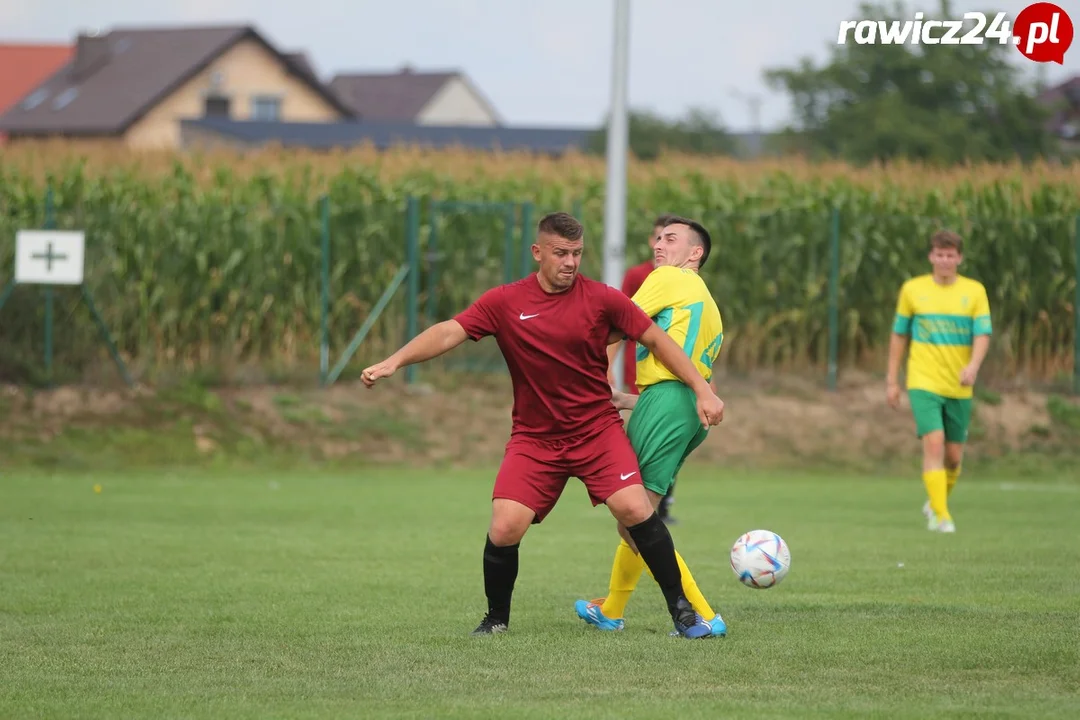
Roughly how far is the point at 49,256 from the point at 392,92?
219 ft

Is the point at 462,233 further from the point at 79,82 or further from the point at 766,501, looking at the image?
the point at 79,82

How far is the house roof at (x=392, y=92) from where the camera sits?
8381 cm

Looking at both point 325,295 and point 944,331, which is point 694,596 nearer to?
point 944,331

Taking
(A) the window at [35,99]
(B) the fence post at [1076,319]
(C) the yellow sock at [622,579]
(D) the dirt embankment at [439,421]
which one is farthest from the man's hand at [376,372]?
(A) the window at [35,99]

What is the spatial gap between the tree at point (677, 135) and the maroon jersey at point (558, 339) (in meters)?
57.2

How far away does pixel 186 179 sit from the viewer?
78.2ft

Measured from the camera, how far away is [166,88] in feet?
216

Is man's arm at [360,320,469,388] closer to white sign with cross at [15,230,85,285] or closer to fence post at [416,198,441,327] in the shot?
white sign with cross at [15,230,85,285]

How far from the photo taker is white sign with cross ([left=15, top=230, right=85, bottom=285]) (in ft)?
66.2

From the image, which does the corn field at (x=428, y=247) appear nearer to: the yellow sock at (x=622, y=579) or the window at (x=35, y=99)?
the yellow sock at (x=622, y=579)

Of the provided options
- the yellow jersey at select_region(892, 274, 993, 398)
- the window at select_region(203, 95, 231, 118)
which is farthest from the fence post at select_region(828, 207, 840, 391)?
the window at select_region(203, 95, 231, 118)

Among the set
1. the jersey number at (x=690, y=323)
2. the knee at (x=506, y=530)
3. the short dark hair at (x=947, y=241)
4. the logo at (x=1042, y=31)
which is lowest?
the knee at (x=506, y=530)

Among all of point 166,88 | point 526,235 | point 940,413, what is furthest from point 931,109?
point 940,413

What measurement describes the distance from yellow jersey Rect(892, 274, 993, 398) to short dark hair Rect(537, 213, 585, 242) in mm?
6038
